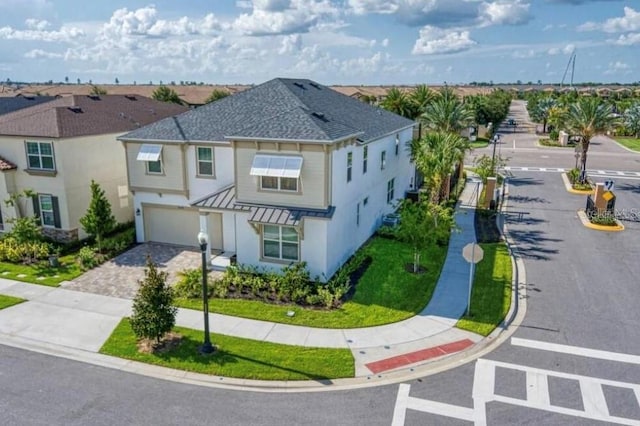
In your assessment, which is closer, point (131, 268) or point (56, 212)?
point (131, 268)

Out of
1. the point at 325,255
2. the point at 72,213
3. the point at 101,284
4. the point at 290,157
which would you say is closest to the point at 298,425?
the point at 325,255

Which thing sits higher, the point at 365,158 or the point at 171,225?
the point at 365,158

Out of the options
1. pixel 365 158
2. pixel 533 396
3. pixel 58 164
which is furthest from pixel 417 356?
pixel 58 164

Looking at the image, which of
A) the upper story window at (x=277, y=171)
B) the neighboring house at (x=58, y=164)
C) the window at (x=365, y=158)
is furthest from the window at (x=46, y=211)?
the window at (x=365, y=158)

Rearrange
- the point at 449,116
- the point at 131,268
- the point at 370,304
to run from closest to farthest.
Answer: the point at 370,304
the point at 131,268
the point at 449,116

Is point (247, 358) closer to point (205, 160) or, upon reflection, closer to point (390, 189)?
point (205, 160)

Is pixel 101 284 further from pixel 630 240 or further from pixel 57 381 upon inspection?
pixel 630 240
